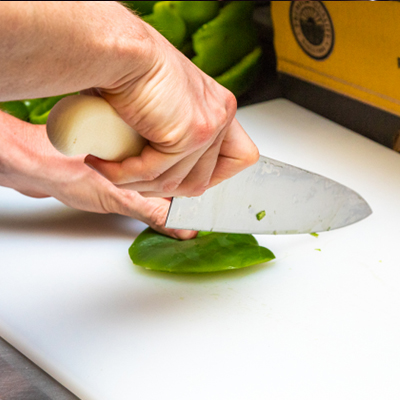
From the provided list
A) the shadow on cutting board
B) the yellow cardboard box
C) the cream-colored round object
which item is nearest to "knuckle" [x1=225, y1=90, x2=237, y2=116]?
the cream-colored round object

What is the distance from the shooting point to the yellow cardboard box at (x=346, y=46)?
1.11m

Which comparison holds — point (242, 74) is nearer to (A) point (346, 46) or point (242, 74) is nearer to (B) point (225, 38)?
(B) point (225, 38)

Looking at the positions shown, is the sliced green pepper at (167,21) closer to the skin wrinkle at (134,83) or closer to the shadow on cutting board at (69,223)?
the shadow on cutting board at (69,223)

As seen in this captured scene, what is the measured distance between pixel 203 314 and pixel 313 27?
2.70 ft

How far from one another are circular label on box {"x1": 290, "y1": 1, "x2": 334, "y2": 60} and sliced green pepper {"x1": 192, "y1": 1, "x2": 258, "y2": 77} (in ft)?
0.50

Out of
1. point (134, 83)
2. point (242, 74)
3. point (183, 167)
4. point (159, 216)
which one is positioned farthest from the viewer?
point (242, 74)

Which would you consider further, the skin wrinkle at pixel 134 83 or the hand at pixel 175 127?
the hand at pixel 175 127

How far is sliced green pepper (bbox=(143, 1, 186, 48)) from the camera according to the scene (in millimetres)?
1282

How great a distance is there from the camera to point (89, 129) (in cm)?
57

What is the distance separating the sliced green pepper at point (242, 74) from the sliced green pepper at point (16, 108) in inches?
19.9

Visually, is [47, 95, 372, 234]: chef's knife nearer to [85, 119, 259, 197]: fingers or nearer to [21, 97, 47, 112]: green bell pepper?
[85, 119, 259, 197]: fingers

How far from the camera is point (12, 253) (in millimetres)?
893

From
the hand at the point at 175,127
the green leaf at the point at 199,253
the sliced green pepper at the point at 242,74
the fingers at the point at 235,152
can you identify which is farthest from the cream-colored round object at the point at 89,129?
the sliced green pepper at the point at 242,74

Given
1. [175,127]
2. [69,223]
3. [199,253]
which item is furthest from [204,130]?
[69,223]
